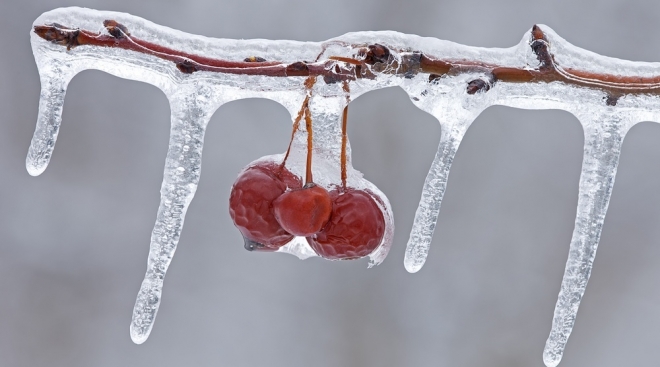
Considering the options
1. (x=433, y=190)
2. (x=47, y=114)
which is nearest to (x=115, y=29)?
(x=47, y=114)

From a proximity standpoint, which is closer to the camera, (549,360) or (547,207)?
(549,360)

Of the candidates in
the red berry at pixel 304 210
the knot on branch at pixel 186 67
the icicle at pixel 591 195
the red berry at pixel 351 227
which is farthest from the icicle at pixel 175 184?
the icicle at pixel 591 195

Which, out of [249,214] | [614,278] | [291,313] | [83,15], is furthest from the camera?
[291,313]

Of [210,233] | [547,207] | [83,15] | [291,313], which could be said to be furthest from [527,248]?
[83,15]

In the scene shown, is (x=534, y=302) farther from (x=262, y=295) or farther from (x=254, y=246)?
(x=254, y=246)

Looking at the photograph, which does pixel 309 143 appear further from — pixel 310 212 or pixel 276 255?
pixel 276 255

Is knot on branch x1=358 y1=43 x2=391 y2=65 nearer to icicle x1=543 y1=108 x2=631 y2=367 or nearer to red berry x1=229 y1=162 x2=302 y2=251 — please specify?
red berry x1=229 y1=162 x2=302 y2=251

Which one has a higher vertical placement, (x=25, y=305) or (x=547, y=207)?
(x=547, y=207)
